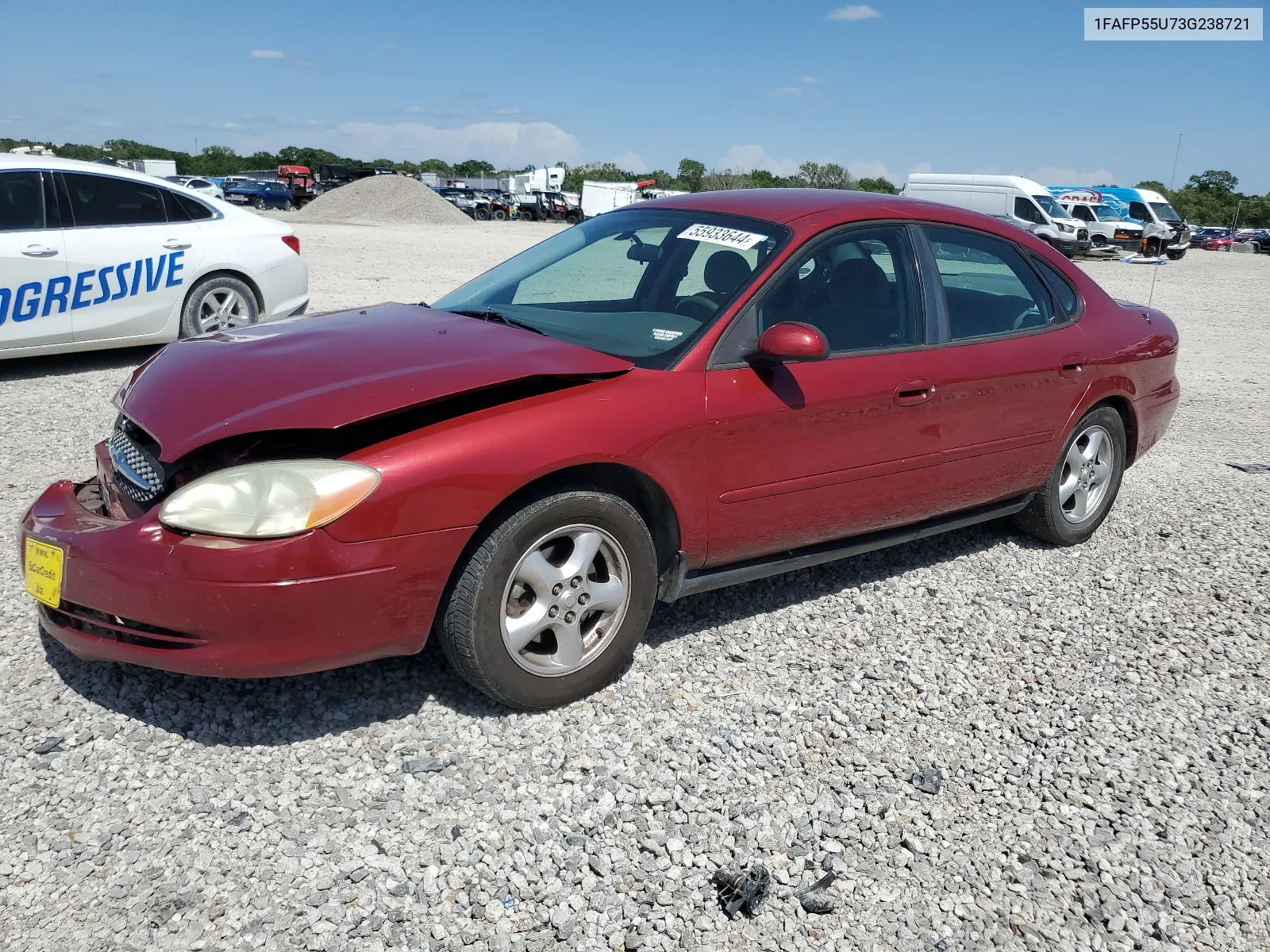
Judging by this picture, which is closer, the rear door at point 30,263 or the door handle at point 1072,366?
the door handle at point 1072,366

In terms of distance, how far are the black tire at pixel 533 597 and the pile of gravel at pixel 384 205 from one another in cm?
Result: 3849

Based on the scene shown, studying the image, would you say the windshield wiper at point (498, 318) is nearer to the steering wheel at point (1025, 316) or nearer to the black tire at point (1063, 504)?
the steering wheel at point (1025, 316)

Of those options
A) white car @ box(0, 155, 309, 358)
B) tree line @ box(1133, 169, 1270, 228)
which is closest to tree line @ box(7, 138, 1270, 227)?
tree line @ box(1133, 169, 1270, 228)

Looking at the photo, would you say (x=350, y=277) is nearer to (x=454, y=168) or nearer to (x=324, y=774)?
(x=324, y=774)

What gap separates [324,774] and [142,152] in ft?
392

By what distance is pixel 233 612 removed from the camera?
2764mm

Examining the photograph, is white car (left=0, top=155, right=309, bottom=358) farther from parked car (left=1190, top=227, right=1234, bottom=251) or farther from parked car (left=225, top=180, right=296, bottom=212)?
parked car (left=1190, top=227, right=1234, bottom=251)

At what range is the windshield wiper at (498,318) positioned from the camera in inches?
148

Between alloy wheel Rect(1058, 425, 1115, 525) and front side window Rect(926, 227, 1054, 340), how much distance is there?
715 mm

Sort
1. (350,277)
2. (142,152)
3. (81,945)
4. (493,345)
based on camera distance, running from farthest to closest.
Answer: (142,152) → (350,277) → (493,345) → (81,945)

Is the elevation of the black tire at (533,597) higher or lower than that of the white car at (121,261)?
lower

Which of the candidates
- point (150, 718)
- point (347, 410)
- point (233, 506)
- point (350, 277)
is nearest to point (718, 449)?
point (347, 410)

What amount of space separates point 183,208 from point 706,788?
7108mm

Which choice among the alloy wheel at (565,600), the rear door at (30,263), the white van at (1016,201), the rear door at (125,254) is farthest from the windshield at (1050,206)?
the alloy wheel at (565,600)
